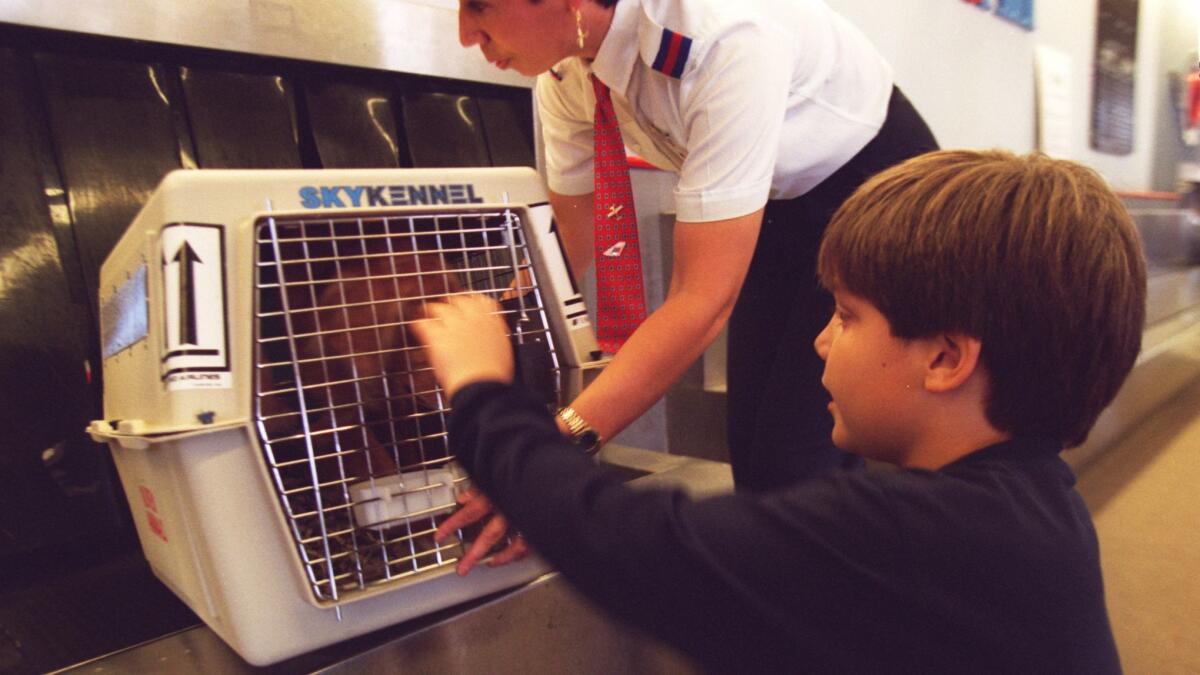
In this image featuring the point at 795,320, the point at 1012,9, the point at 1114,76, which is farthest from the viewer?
the point at 1114,76

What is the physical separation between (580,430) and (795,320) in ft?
1.28

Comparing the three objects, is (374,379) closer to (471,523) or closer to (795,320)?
(471,523)

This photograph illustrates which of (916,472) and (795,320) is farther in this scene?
(795,320)

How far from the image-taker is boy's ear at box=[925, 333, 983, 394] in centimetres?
50

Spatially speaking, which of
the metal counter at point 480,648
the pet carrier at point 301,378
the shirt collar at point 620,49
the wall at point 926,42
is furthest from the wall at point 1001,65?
the metal counter at point 480,648

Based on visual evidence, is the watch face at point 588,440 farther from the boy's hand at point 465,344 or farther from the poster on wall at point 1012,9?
the poster on wall at point 1012,9

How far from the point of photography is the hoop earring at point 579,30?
753mm

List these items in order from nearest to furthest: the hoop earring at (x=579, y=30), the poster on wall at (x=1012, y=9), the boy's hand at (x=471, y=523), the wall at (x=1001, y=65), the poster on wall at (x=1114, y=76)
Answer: the boy's hand at (x=471, y=523) → the hoop earring at (x=579, y=30) → the wall at (x=1001, y=65) → the poster on wall at (x=1012, y=9) → the poster on wall at (x=1114, y=76)

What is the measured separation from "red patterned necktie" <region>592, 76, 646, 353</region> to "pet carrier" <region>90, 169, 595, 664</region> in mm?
171

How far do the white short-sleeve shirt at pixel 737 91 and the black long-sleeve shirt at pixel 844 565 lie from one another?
35 cm

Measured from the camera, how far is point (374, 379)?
0.66 meters

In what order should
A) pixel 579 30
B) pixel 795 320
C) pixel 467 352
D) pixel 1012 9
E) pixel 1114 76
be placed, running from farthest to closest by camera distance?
pixel 1114 76 → pixel 1012 9 → pixel 795 320 → pixel 579 30 → pixel 467 352

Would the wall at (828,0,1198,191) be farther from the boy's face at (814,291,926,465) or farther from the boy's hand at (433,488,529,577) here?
the boy's hand at (433,488,529,577)

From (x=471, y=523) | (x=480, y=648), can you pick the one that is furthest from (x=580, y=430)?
(x=480, y=648)
